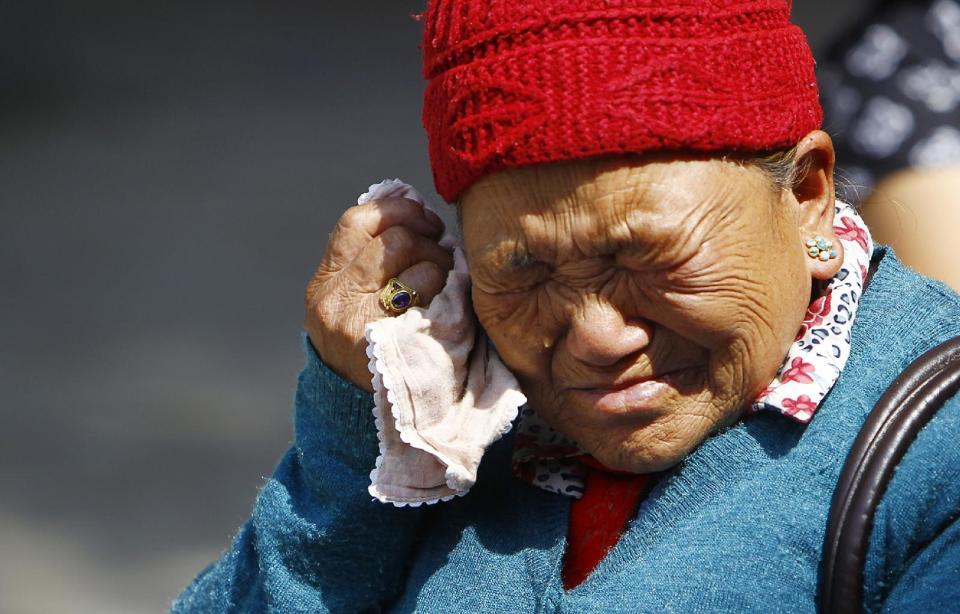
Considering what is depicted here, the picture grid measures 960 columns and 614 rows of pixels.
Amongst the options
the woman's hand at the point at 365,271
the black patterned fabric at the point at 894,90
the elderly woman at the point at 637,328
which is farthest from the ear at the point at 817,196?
the black patterned fabric at the point at 894,90

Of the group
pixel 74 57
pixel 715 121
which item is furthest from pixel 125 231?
pixel 715 121

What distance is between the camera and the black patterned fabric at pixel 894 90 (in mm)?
2871

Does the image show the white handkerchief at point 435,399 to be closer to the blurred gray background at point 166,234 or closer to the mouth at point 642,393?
the mouth at point 642,393

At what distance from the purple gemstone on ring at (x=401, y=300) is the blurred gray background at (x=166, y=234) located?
3067 millimetres

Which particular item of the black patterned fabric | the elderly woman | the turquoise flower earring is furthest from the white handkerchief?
the black patterned fabric

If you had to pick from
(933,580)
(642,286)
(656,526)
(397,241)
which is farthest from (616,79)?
(933,580)

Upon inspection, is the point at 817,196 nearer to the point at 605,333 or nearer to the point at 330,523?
the point at 605,333

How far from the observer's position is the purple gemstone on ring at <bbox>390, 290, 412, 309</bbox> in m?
2.26

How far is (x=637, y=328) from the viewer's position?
1.99 meters

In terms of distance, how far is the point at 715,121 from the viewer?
189 centimetres

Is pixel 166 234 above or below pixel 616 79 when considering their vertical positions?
below

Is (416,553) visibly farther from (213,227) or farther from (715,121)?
(213,227)

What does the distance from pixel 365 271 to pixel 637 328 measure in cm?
54

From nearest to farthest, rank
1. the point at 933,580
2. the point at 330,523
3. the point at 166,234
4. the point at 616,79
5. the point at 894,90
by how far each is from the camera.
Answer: the point at 933,580
the point at 616,79
the point at 330,523
the point at 894,90
the point at 166,234
